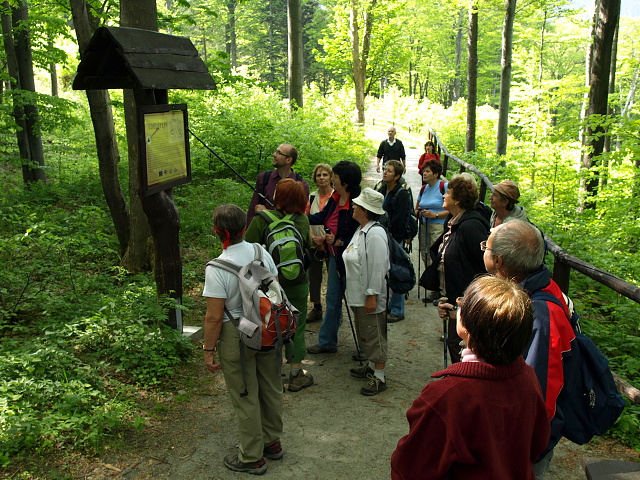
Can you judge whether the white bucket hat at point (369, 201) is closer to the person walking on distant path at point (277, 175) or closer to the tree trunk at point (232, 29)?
the person walking on distant path at point (277, 175)

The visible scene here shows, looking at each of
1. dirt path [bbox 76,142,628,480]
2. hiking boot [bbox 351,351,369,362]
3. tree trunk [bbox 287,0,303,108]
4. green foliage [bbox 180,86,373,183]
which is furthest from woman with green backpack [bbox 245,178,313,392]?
tree trunk [bbox 287,0,303,108]

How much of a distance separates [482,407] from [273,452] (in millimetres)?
2674

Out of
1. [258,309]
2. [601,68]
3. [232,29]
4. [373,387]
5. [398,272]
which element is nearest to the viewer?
[258,309]

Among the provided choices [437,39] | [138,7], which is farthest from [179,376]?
[437,39]

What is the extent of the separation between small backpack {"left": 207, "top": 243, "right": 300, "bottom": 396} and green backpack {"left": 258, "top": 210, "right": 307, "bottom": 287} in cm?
87

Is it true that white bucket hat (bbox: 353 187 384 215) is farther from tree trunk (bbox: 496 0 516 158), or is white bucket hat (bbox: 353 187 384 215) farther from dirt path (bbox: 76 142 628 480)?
tree trunk (bbox: 496 0 516 158)

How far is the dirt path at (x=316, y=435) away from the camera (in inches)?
152

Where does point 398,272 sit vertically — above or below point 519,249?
below

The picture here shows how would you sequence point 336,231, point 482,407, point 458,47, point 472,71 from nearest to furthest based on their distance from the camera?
point 482,407 → point 336,231 → point 472,71 → point 458,47

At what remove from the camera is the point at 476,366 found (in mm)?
1850

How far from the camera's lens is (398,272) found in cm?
498

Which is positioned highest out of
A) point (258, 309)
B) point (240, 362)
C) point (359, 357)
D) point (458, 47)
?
point (458, 47)

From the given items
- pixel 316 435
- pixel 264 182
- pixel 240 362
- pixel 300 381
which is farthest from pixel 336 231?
pixel 240 362

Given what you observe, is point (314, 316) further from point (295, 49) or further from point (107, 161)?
point (295, 49)
